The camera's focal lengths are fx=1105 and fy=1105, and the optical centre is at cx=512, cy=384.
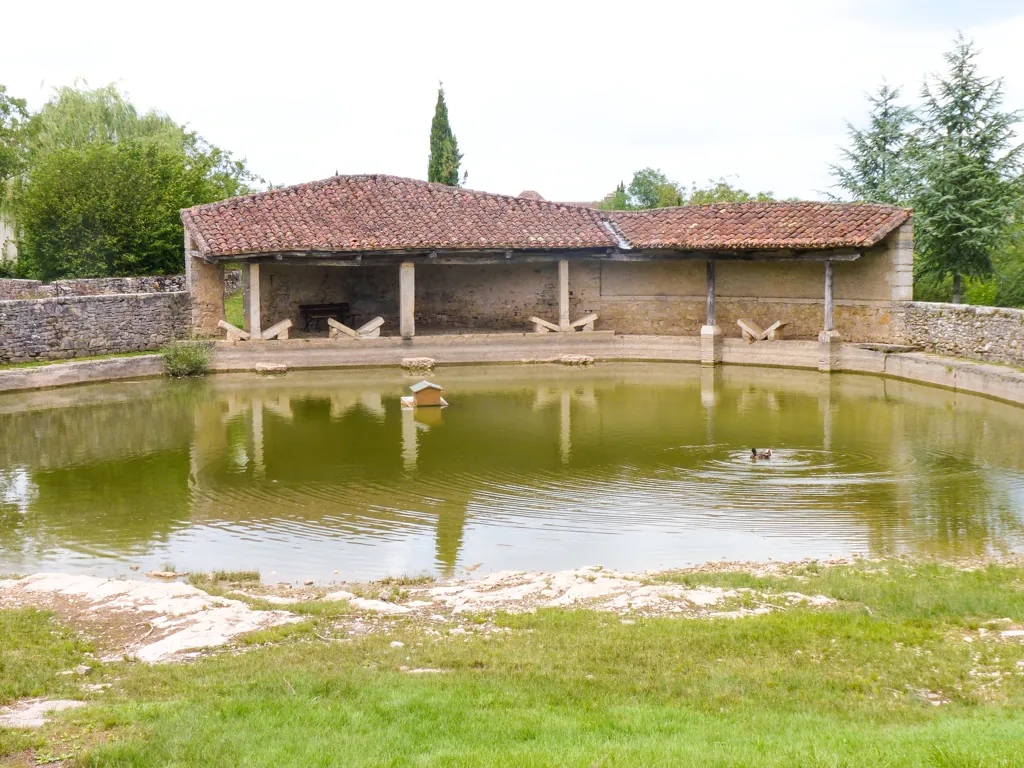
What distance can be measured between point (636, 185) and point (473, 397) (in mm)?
51432

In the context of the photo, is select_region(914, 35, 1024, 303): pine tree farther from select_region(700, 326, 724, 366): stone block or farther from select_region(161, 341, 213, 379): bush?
select_region(161, 341, 213, 379): bush

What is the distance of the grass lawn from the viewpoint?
17.0 feet

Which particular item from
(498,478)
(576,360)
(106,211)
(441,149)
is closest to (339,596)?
(498,478)

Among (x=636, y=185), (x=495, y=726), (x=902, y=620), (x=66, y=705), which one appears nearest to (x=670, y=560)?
(x=902, y=620)

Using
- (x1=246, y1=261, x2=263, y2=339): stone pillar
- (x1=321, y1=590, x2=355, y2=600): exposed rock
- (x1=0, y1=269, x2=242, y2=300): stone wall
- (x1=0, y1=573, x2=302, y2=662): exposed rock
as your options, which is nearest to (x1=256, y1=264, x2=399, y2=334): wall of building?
(x1=246, y1=261, x2=263, y2=339): stone pillar

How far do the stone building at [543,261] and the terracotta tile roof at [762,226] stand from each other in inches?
1.9

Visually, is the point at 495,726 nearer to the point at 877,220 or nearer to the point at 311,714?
the point at 311,714

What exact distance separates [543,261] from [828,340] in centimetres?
748

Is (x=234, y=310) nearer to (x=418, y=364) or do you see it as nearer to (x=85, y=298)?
(x=85, y=298)

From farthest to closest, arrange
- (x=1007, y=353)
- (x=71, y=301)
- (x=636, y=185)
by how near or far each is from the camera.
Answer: (x=636, y=185) < (x=71, y=301) < (x=1007, y=353)

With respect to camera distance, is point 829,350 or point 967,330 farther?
point 829,350

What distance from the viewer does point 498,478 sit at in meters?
13.2

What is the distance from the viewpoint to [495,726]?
18.3ft

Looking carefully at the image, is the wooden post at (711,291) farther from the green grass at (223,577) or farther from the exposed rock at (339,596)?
the exposed rock at (339,596)
